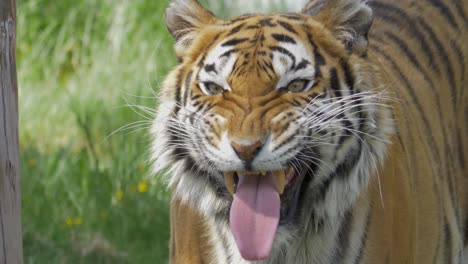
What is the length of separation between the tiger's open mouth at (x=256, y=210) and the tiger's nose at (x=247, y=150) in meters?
0.14

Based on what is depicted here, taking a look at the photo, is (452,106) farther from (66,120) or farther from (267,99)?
(66,120)

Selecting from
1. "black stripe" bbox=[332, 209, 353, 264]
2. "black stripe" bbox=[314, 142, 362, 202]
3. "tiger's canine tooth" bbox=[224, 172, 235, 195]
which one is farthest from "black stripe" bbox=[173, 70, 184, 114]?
"black stripe" bbox=[332, 209, 353, 264]

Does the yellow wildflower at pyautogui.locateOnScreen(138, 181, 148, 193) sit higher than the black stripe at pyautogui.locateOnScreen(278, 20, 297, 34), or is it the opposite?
the black stripe at pyautogui.locateOnScreen(278, 20, 297, 34)

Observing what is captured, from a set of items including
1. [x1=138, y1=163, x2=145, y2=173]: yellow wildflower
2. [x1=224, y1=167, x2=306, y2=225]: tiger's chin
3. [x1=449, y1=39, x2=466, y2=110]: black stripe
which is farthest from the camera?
[x1=138, y1=163, x2=145, y2=173]: yellow wildflower

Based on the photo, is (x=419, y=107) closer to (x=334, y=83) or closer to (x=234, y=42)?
(x=334, y=83)

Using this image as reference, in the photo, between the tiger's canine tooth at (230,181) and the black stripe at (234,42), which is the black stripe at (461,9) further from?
the tiger's canine tooth at (230,181)

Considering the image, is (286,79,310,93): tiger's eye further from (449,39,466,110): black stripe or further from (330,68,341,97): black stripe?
(449,39,466,110): black stripe

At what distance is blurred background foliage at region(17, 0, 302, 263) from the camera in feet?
16.7

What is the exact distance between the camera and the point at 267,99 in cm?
288

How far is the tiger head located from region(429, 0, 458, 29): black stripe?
956 mm

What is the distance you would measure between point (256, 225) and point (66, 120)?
395cm

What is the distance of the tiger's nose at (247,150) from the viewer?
108 inches

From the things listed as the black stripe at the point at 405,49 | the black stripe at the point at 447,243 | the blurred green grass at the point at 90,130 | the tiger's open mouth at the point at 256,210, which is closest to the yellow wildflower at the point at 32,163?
the blurred green grass at the point at 90,130

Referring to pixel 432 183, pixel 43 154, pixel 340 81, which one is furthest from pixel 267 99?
pixel 43 154
